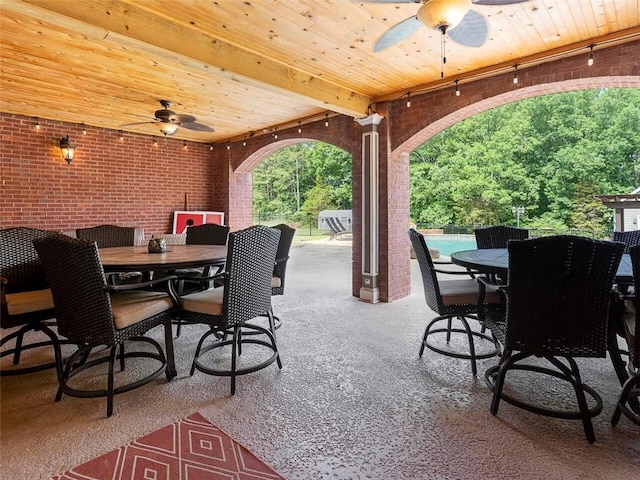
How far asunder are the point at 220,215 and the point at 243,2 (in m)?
4.65

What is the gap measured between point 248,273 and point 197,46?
182cm

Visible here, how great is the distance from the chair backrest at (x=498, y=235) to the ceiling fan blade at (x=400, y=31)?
1960 mm

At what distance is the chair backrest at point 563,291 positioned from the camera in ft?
5.90

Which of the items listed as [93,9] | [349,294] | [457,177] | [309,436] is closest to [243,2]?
[93,9]

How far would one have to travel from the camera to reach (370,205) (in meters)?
4.63

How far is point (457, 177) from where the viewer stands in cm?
1641

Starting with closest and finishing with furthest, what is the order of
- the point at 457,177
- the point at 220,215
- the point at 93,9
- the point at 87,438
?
1. the point at 87,438
2. the point at 93,9
3. the point at 220,215
4. the point at 457,177

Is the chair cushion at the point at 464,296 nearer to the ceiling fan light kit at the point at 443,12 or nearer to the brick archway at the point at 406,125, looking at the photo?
the ceiling fan light kit at the point at 443,12

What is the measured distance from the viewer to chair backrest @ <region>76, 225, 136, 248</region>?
12.8 feet

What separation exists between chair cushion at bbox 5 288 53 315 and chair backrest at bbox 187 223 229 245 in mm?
1875

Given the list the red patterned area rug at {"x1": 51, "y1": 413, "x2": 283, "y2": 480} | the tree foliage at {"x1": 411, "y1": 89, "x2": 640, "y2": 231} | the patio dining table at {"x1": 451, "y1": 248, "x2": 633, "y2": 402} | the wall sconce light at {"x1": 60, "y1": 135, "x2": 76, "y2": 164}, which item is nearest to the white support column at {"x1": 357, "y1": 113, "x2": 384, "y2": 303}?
the patio dining table at {"x1": 451, "y1": 248, "x2": 633, "y2": 402}

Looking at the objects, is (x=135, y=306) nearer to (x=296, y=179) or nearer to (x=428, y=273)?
(x=428, y=273)

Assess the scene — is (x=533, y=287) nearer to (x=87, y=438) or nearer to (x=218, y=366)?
(x=218, y=366)

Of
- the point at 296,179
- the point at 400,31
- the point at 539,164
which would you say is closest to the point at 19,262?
the point at 400,31
